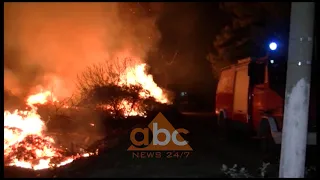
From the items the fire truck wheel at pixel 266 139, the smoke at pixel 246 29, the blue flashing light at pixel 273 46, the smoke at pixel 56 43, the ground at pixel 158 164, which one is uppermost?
the smoke at pixel 246 29

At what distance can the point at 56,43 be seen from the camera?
40.1 ft

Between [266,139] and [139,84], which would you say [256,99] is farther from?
[139,84]

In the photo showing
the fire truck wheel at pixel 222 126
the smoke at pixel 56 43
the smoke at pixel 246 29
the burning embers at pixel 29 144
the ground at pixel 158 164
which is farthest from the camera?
the smoke at pixel 246 29

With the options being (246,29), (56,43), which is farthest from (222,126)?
(246,29)

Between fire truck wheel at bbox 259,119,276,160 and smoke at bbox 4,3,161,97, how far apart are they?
15.5 ft

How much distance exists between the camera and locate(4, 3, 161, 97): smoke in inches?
428

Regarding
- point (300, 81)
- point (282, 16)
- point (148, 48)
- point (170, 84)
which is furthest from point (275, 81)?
point (170, 84)

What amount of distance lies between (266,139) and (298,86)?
14.5ft

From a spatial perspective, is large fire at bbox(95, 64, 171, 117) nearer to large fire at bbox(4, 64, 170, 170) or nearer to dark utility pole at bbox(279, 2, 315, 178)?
large fire at bbox(4, 64, 170, 170)

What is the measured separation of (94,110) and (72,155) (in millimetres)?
1807

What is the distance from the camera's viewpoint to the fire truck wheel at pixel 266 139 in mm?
8500

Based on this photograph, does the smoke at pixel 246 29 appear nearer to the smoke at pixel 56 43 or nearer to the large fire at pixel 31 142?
the smoke at pixel 56 43

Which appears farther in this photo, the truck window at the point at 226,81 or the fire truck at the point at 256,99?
the truck window at the point at 226,81

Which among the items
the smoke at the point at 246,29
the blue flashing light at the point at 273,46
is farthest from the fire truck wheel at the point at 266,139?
the smoke at the point at 246,29
